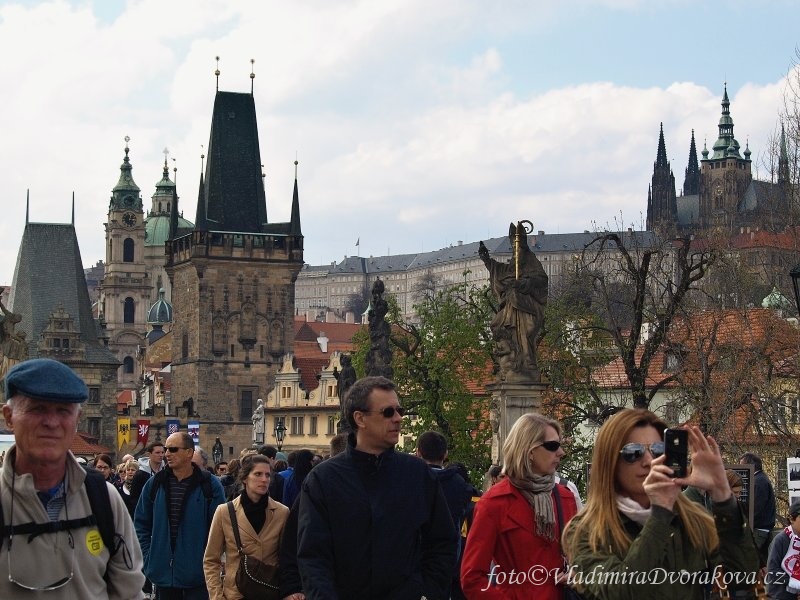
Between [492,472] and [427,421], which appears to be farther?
[427,421]

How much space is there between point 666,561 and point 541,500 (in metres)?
1.48

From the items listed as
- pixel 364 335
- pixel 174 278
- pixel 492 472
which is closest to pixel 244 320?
pixel 174 278

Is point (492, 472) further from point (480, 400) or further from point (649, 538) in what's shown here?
point (480, 400)

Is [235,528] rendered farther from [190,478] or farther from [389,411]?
[389,411]

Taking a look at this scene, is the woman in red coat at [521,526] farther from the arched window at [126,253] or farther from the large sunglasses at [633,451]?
the arched window at [126,253]

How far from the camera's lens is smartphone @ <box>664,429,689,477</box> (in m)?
4.52

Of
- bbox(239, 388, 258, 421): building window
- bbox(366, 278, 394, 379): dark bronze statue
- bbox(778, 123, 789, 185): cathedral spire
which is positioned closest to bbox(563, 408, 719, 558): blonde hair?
bbox(366, 278, 394, 379): dark bronze statue

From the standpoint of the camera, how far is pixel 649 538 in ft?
15.4

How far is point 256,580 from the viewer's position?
8.48 meters

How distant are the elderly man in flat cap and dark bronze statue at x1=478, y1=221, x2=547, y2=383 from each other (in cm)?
1438

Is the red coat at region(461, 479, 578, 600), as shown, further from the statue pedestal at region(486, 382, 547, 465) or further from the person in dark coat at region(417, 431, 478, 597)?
the statue pedestal at region(486, 382, 547, 465)

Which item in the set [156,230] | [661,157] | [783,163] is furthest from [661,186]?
[783,163]

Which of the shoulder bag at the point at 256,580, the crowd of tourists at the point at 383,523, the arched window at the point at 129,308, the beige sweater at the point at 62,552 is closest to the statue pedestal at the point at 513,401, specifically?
the crowd of tourists at the point at 383,523

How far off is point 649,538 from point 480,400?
41.3 meters
